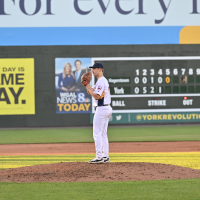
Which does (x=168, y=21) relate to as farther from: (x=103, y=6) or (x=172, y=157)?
(x=172, y=157)

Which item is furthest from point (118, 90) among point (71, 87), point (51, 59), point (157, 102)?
point (51, 59)

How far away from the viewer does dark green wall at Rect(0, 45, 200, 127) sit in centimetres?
1883

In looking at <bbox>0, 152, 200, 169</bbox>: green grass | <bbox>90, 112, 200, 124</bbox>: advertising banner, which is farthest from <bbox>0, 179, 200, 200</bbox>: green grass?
<bbox>90, 112, 200, 124</bbox>: advertising banner

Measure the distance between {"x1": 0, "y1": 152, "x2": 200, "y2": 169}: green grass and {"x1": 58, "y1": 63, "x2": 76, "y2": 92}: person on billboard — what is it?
29.0 feet

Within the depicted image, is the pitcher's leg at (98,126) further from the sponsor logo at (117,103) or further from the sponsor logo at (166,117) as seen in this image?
the sponsor logo at (166,117)

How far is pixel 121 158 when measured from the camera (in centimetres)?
960

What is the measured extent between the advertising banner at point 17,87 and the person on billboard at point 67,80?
1.32m

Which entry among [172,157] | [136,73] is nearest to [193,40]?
[136,73]

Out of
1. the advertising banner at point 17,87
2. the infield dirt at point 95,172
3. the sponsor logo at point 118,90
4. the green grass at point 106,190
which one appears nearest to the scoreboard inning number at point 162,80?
the sponsor logo at point 118,90

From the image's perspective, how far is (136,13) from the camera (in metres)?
21.5

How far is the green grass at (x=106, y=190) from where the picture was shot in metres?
5.16

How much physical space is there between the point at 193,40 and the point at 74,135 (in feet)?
32.4

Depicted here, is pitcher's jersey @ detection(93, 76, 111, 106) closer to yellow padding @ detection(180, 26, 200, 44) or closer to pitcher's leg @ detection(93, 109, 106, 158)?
pitcher's leg @ detection(93, 109, 106, 158)

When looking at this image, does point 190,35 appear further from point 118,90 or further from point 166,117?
point 118,90
